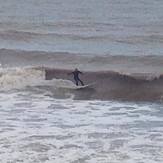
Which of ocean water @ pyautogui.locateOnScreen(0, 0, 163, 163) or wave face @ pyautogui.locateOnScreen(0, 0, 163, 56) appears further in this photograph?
wave face @ pyautogui.locateOnScreen(0, 0, 163, 56)

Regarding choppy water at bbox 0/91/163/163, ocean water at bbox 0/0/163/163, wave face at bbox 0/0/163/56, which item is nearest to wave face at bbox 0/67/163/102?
ocean water at bbox 0/0/163/163

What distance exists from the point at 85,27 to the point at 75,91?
1265 centimetres

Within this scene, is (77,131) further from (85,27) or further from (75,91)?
(85,27)

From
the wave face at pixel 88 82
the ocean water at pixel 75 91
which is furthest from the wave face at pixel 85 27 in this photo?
the wave face at pixel 88 82

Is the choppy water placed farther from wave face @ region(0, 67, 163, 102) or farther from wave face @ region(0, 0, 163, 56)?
wave face @ region(0, 0, 163, 56)

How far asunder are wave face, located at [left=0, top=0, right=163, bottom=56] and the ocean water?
0.04 metres

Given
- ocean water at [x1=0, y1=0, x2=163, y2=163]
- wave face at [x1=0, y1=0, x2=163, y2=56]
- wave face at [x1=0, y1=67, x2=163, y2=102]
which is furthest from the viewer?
wave face at [x1=0, y1=0, x2=163, y2=56]

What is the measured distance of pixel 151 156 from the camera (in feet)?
34.8

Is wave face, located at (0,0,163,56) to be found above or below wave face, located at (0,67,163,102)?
above

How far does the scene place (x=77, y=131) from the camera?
12.0 meters

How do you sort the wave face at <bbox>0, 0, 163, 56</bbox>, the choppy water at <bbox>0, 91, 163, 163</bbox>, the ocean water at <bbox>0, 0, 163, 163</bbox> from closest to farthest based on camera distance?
the choppy water at <bbox>0, 91, 163, 163</bbox>, the ocean water at <bbox>0, 0, 163, 163</bbox>, the wave face at <bbox>0, 0, 163, 56</bbox>

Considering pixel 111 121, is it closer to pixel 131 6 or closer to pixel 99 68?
pixel 99 68

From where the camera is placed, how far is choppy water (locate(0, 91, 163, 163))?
10625mm

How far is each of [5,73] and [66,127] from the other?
18.3ft
